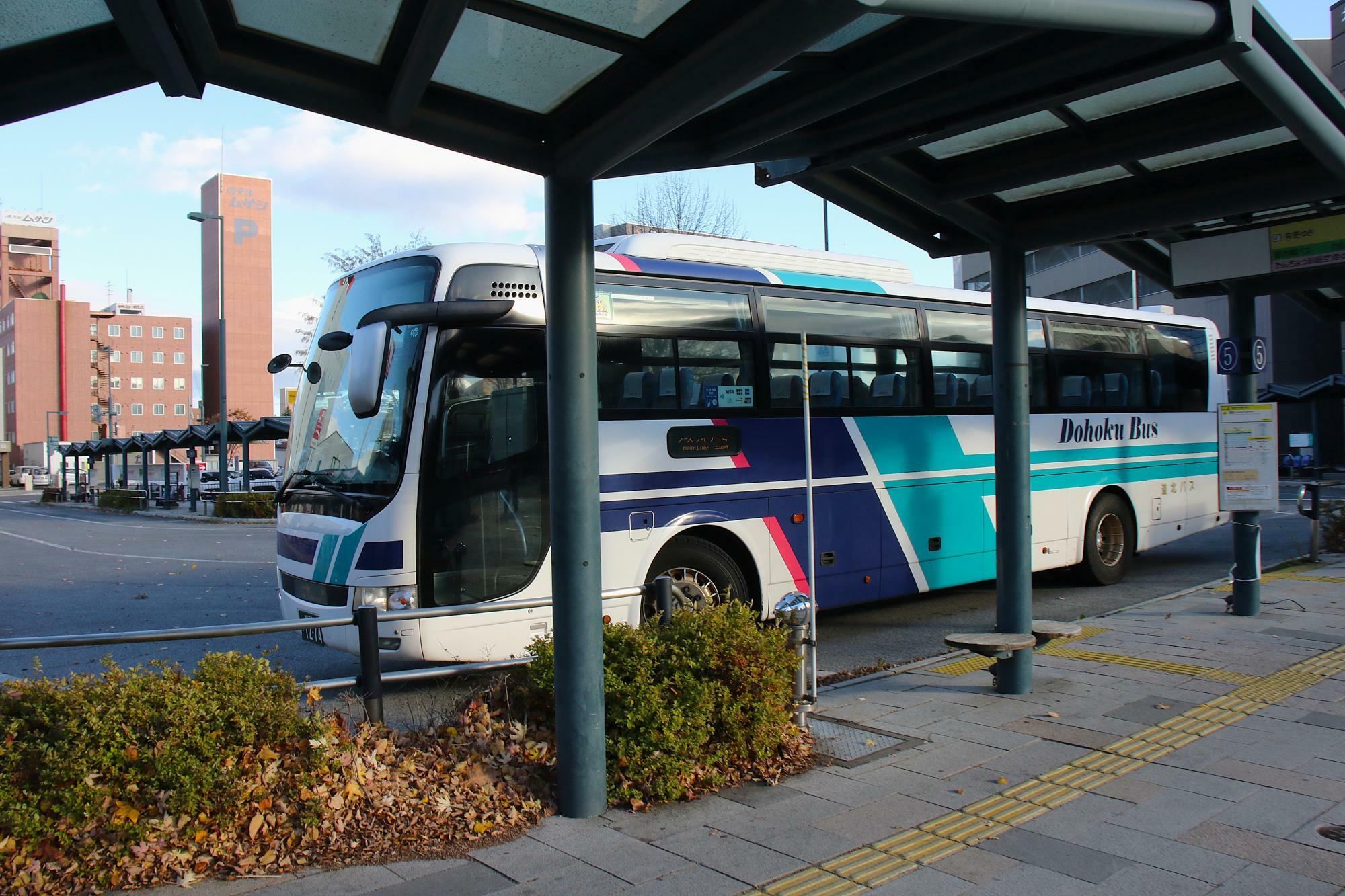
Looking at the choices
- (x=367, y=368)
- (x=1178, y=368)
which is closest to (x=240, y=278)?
(x=1178, y=368)

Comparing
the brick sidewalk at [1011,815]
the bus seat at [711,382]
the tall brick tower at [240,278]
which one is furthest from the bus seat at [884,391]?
the tall brick tower at [240,278]

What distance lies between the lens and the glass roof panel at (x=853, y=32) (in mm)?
4285

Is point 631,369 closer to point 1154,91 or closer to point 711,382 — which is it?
point 711,382

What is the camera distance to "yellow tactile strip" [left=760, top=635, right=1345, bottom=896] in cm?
420

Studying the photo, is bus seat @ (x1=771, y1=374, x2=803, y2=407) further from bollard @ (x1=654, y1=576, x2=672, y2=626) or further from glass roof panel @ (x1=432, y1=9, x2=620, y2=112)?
glass roof panel @ (x1=432, y1=9, x2=620, y2=112)

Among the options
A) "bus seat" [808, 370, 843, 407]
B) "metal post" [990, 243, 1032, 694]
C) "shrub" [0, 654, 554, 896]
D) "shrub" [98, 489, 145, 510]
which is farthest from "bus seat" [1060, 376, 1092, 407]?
"shrub" [98, 489, 145, 510]

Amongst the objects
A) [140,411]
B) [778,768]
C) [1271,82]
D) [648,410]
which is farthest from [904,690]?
[140,411]

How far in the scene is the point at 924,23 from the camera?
4453mm

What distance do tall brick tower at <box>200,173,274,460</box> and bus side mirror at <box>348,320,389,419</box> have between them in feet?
344

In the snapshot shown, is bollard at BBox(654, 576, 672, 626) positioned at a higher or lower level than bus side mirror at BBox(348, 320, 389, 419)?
lower

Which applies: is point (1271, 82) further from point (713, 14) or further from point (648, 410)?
point (648, 410)

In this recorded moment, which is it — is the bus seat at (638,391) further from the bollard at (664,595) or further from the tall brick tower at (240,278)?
the tall brick tower at (240,278)

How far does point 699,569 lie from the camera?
862cm

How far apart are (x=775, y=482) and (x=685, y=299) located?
71.2 inches
